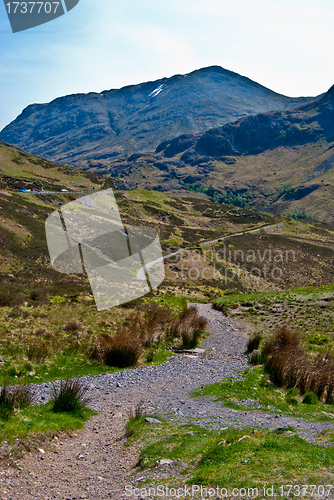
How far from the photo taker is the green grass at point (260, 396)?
9766 mm

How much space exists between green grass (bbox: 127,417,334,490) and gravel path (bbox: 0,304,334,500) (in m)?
0.64

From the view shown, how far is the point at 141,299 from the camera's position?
31.9 m

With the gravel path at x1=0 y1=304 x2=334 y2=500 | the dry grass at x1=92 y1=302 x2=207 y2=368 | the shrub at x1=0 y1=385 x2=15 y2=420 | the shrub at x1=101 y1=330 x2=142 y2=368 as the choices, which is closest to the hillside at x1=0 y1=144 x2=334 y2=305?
the dry grass at x1=92 y1=302 x2=207 y2=368

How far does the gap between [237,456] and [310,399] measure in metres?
6.40

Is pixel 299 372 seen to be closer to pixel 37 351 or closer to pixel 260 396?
pixel 260 396

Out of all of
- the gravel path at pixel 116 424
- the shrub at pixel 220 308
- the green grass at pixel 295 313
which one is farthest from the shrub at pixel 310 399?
the shrub at pixel 220 308

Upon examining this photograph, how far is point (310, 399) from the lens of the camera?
10602mm

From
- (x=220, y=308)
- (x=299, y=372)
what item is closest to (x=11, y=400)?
(x=299, y=372)

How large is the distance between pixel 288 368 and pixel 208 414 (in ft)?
16.4

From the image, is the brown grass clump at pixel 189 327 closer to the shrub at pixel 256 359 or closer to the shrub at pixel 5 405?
the shrub at pixel 256 359

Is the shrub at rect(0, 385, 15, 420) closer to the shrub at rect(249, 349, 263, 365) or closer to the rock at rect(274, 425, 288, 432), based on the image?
the rock at rect(274, 425, 288, 432)

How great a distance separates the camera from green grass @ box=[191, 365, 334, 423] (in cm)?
977

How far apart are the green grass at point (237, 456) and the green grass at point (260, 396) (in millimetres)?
2857

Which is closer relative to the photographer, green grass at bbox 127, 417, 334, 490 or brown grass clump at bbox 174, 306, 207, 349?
green grass at bbox 127, 417, 334, 490
